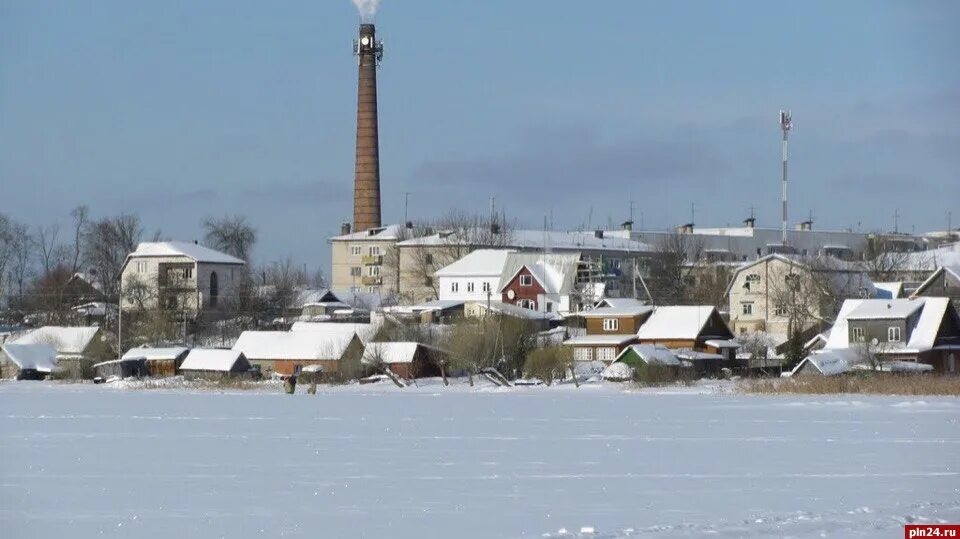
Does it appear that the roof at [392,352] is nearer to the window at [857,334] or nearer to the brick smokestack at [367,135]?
the window at [857,334]

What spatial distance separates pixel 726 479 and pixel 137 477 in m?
7.09

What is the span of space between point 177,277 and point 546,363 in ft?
113

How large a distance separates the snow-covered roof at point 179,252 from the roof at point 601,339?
28138mm

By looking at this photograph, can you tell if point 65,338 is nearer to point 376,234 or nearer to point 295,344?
point 295,344

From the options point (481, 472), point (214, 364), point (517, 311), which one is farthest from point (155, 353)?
point (481, 472)

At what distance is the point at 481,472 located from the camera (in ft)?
64.3

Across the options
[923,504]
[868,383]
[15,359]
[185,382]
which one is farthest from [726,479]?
[15,359]

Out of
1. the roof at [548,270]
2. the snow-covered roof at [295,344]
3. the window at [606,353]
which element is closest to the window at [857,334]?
the window at [606,353]

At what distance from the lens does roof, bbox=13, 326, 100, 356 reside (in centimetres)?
6738

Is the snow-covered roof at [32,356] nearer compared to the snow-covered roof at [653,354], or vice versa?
the snow-covered roof at [653,354]

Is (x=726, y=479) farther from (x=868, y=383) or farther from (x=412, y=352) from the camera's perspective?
(x=412, y=352)

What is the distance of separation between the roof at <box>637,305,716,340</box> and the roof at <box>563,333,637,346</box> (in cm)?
54

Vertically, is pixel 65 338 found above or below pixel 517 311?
below

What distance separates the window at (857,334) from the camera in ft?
182
